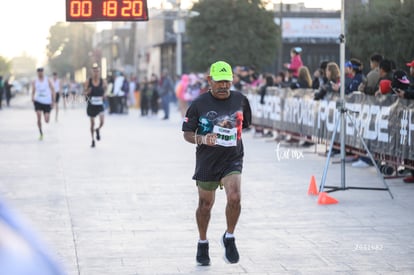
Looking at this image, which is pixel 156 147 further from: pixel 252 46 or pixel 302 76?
pixel 252 46

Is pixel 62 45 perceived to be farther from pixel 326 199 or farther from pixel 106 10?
pixel 326 199

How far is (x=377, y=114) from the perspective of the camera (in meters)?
13.4

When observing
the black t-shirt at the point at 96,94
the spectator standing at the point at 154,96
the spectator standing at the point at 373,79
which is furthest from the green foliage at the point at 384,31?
the spectator standing at the point at 154,96

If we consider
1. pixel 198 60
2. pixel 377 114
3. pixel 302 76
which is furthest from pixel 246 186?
pixel 198 60

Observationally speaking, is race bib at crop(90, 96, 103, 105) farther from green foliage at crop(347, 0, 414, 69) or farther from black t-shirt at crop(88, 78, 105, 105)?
green foliage at crop(347, 0, 414, 69)

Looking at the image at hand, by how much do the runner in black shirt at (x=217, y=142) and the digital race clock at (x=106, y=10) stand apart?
8825 millimetres

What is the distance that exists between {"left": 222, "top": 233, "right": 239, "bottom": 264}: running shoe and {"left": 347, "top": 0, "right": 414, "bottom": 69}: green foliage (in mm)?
11244

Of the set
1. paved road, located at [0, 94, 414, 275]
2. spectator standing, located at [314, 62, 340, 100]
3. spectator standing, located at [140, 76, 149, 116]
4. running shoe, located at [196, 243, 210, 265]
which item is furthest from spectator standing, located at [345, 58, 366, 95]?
spectator standing, located at [140, 76, 149, 116]

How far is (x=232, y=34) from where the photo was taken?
4459cm

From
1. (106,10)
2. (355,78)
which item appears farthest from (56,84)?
(355,78)

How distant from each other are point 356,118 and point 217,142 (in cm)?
772

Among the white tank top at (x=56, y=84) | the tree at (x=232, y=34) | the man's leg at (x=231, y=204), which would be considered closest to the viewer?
the man's leg at (x=231, y=204)

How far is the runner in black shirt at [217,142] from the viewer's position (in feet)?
22.8

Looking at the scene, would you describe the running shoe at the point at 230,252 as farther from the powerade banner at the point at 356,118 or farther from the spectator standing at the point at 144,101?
the spectator standing at the point at 144,101
